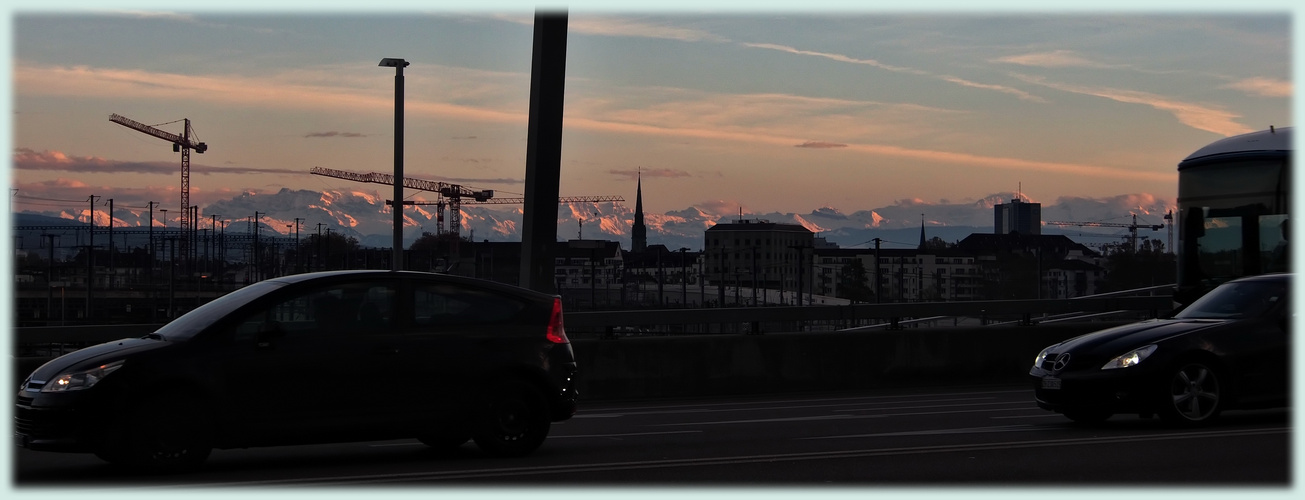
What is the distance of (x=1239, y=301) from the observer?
39.9 ft

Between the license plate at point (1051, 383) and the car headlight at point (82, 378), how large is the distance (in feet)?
24.2

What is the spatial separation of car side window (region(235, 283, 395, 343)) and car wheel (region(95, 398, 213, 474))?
2.01ft

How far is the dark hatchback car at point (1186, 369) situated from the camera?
452 inches

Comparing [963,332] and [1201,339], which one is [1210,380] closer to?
[1201,339]

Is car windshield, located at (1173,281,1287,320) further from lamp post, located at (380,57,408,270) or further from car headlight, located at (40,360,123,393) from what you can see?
lamp post, located at (380,57,408,270)

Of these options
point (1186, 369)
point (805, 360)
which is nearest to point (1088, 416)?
point (1186, 369)

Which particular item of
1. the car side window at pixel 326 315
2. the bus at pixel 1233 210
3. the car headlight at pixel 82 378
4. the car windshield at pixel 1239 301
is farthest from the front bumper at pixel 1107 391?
the bus at pixel 1233 210

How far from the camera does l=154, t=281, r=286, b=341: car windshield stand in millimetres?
9656

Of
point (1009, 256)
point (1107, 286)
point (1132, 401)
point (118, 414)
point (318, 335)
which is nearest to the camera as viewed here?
point (118, 414)

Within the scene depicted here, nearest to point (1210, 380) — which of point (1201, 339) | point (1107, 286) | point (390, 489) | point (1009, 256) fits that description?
Answer: point (1201, 339)

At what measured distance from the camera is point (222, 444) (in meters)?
9.53

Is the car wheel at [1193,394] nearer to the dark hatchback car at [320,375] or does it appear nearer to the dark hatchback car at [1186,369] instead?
the dark hatchback car at [1186,369]

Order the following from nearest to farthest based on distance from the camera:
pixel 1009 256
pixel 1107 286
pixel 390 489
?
pixel 390 489 < pixel 1107 286 < pixel 1009 256

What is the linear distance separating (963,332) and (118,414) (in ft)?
41.8
